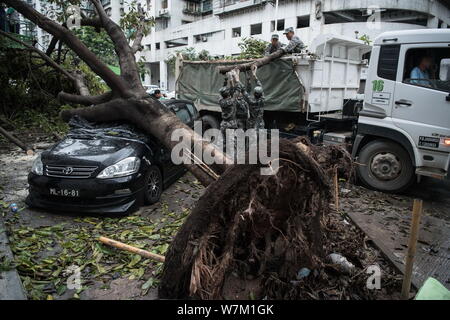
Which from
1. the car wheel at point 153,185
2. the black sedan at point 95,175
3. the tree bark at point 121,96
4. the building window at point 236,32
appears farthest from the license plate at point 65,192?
the building window at point 236,32

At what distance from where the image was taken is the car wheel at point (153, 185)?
5.08 m

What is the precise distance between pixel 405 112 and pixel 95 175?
17.1 feet

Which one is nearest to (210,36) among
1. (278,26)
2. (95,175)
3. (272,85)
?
(278,26)

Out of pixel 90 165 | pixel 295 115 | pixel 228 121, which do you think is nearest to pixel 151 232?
pixel 90 165

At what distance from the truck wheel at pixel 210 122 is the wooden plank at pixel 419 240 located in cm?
599

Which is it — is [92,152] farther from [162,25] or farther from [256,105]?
[162,25]

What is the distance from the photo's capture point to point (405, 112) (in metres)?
5.44

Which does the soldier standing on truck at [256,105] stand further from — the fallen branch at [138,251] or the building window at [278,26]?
the building window at [278,26]

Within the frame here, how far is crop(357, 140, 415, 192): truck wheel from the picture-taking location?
5.70 metres

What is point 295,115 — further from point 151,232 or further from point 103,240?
point 103,240

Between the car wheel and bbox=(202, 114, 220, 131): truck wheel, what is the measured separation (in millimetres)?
4967
